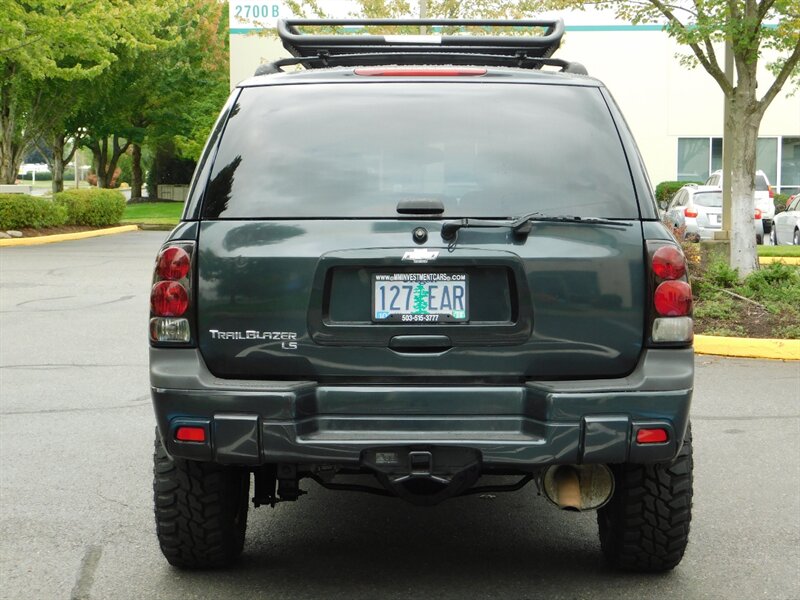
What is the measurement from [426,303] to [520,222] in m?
0.42

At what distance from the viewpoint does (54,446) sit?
6641 millimetres

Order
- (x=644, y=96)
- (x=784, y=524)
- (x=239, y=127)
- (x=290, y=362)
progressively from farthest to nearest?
(x=644, y=96) < (x=784, y=524) < (x=239, y=127) < (x=290, y=362)

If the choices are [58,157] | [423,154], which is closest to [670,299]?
[423,154]

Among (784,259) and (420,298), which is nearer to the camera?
(420,298)

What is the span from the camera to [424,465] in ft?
12.6

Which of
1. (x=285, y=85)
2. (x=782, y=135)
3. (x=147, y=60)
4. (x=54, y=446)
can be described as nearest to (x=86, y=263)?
(x=54, y=446)

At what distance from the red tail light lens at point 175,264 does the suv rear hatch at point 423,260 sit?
2.2 inches

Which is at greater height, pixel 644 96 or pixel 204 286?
pixel 644 96

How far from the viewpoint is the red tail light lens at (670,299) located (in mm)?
3916

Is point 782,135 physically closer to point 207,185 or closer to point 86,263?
point 86,263

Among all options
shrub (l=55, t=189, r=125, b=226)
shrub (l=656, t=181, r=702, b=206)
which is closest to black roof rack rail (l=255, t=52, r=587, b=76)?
shrub (l=55, t=189, r=125, b=226)

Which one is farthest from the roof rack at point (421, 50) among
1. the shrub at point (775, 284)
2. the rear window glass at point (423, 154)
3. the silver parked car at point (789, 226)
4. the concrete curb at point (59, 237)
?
the silver parked car at point (789, 226)

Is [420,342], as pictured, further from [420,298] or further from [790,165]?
[790,165]

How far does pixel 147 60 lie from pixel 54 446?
35.8 metres
